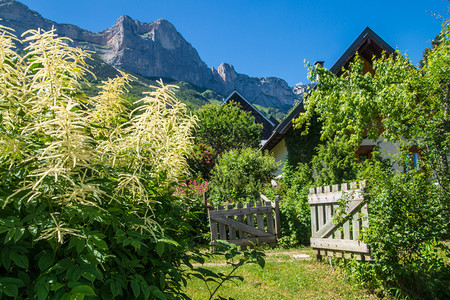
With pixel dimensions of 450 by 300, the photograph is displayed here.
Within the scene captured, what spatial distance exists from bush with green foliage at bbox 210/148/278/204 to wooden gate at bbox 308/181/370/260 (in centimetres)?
508

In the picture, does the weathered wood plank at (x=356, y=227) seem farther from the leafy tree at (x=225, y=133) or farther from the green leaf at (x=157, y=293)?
the leafy tree at (x=225, y=133)

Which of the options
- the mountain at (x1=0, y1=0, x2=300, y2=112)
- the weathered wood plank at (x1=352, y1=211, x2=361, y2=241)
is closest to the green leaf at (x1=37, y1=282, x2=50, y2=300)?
the weathered wood plank at (x1=352, y1=211, x2=361, y2=241)

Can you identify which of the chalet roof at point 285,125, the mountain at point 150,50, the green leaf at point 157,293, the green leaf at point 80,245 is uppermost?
the mountain at point 150,50

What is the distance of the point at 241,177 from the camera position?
12.6 meters

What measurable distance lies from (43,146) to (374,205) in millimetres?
4702

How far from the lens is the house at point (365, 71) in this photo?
14.3 metres

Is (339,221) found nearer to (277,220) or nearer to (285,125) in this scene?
(277,220)

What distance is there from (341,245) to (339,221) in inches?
15.6

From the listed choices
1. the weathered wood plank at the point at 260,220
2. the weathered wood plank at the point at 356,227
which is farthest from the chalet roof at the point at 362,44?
the weathered wood plank at the point at 356,227

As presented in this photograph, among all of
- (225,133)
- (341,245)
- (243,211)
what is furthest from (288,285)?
(225,133)

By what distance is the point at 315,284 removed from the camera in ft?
18.2

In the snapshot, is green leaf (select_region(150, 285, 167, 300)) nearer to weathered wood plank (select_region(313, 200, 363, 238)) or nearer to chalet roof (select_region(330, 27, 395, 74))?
weathered wood plank (select_region(313, 200, 363, 238))

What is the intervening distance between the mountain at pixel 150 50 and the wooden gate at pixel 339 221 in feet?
428

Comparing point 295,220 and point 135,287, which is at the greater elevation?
point 135,287
